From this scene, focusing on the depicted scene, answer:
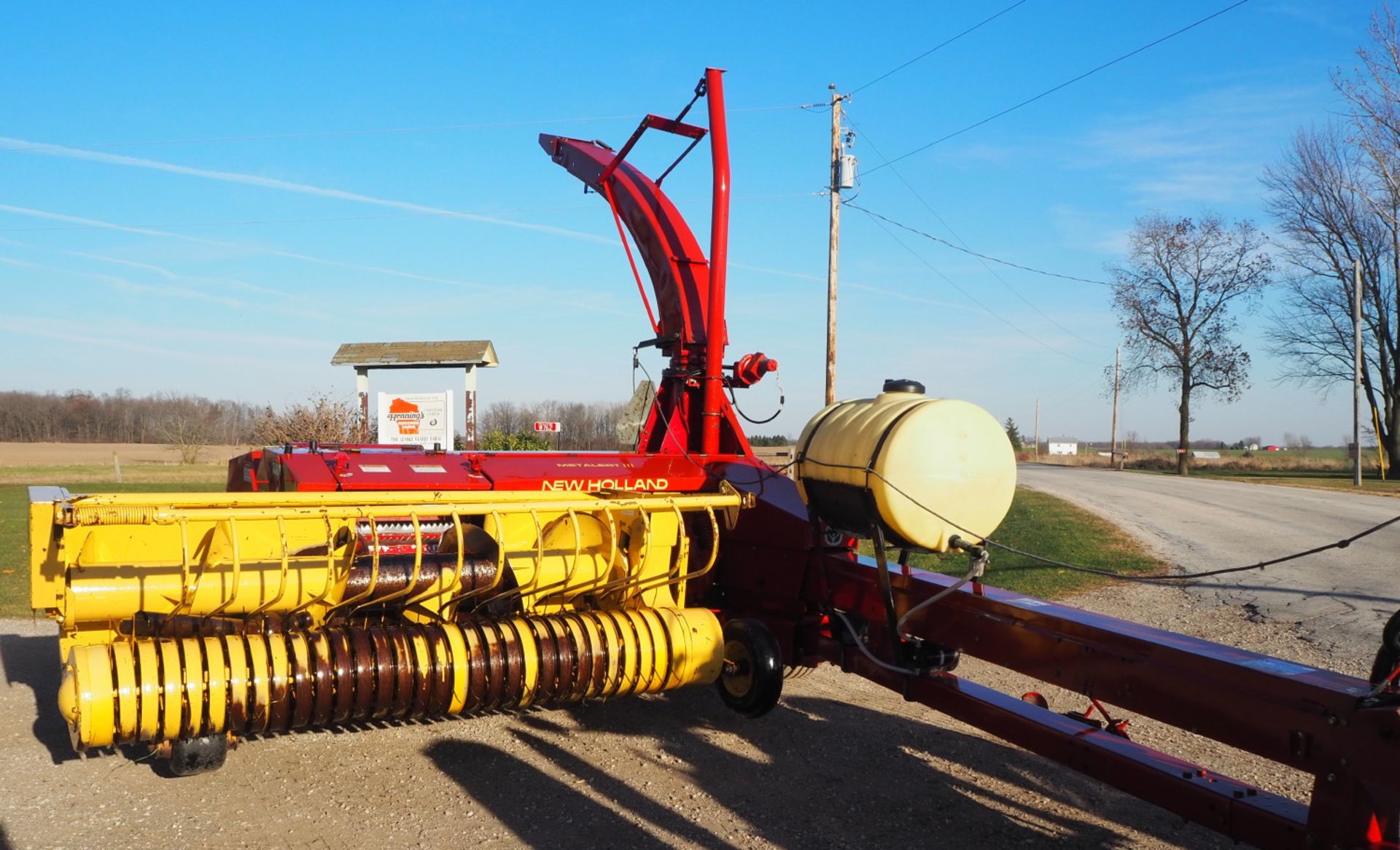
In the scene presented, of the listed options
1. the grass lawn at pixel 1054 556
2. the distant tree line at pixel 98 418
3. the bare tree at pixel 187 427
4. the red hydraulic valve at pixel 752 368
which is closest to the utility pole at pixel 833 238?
the grass lawn at pixel 1054 556

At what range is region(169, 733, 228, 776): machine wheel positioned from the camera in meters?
4.48

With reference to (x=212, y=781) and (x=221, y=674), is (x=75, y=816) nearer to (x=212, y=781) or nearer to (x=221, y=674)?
(x=212, y=781)

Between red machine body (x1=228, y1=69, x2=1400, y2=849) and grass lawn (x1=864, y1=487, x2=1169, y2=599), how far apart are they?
297 centimetres

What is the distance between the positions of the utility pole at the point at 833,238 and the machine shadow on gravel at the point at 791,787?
12597 mm

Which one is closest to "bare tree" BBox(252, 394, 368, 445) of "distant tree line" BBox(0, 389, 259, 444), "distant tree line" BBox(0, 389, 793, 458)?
"distant tree line" BBox(0, 389, 793, 458)

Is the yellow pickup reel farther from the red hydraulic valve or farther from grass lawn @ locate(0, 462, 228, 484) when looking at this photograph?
grass lawn @ locate(0, 462, 228, 484)

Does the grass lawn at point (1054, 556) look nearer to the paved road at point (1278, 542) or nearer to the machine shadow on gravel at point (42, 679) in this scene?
the paved road at point (1278, 542)

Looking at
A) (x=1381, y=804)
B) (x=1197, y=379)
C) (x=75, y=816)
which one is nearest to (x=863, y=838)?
(x=1381, y=804)

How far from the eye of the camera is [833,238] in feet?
61.4

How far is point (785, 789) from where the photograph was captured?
4652 millimetres

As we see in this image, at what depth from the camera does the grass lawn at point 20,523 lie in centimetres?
1046

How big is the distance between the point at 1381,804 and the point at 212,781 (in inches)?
181

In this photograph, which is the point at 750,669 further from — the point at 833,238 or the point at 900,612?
the point at 833,238

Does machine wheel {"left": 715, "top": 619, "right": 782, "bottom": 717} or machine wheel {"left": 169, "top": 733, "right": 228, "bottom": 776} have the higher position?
machine wheel {"left": 715, "top": 619, "right": 782, "bottom": 717}
